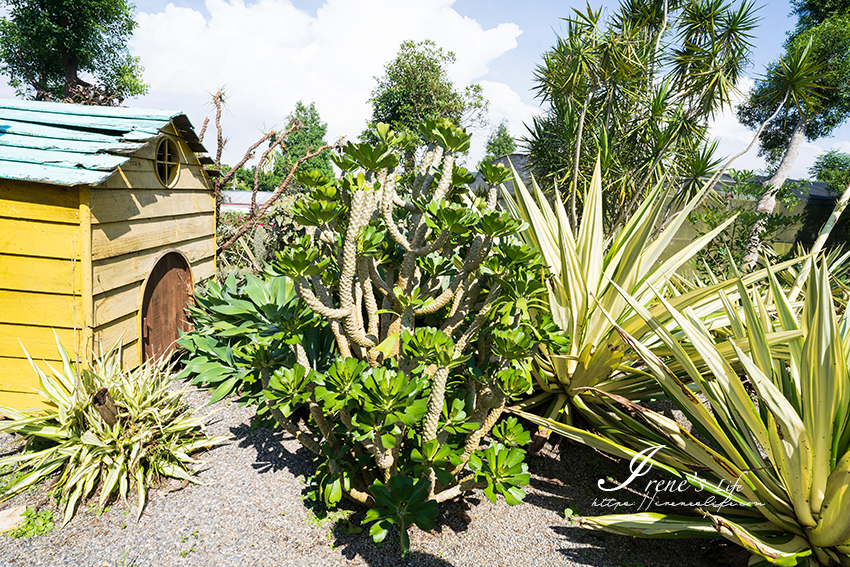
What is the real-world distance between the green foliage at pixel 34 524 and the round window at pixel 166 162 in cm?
252

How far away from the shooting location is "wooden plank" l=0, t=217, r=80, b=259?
2.65 m

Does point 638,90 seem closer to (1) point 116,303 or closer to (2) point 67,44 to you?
(1) point 116,303

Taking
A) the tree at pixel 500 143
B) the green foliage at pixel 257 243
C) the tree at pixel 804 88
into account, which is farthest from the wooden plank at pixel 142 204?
the tree at pixel 500 143

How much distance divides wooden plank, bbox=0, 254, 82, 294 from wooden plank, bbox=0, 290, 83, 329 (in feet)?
0.17

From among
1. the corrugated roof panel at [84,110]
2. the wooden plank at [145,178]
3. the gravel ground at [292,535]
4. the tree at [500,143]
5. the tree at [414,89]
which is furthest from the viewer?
the tree at [500,143]

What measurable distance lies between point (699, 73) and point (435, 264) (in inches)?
250

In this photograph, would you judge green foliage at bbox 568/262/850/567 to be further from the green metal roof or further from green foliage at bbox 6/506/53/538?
the green metal roof

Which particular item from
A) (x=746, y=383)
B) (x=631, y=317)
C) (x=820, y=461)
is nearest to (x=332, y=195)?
(x=631, y=317)

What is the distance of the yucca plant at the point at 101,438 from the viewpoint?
2295 millimetres

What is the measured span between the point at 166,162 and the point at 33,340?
175 cm

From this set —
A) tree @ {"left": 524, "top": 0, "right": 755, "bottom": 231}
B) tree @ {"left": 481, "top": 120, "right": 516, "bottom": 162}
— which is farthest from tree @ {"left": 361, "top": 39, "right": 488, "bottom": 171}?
tree @ {"left": 481, "top": 120, "right": 516, "bottom": 162}

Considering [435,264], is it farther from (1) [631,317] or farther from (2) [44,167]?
(2) [44,167]

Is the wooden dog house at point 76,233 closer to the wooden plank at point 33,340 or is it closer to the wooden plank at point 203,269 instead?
the wooden plank at point 33,340

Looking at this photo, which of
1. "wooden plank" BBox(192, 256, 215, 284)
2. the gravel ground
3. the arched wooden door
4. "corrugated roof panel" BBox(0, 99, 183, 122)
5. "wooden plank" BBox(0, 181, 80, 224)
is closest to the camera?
the gravel ground
